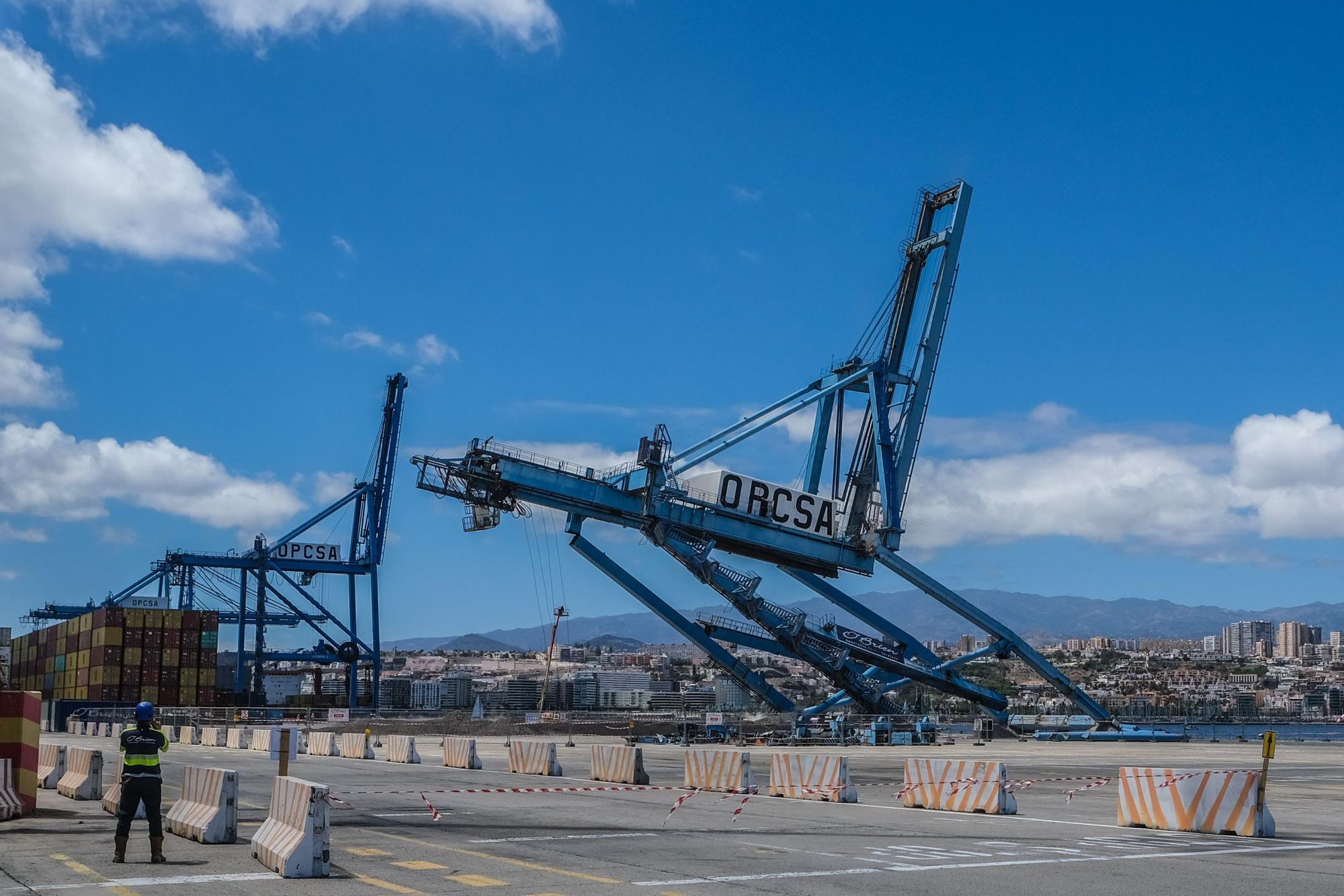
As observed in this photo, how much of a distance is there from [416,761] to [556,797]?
1575cm

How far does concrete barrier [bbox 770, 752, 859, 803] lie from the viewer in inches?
847

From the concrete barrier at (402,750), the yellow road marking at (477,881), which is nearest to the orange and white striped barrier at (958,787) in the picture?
the yellow road marking at (477,881)

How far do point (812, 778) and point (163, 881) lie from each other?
13145 millimetres

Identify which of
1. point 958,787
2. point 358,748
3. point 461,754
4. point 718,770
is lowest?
point 358,748

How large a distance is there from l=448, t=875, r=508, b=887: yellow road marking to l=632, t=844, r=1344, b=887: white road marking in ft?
4.06

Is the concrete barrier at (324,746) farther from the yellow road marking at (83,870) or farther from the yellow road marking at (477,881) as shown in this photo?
the yellow road marking at (477,881)

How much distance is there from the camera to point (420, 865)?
41.4 feet

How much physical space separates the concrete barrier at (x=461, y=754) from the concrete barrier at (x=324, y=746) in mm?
9627

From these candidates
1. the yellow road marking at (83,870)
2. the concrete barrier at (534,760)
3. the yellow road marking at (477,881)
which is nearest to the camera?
the yellow road marking at (83,870)

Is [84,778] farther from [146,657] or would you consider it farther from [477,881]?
[146,657]

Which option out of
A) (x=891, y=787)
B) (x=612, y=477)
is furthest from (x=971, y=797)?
(x=612, y=477)

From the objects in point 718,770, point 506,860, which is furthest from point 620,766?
point 506,860

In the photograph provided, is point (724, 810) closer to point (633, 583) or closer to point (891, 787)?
point (891, 787)

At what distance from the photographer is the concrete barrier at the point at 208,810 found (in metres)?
14.3
